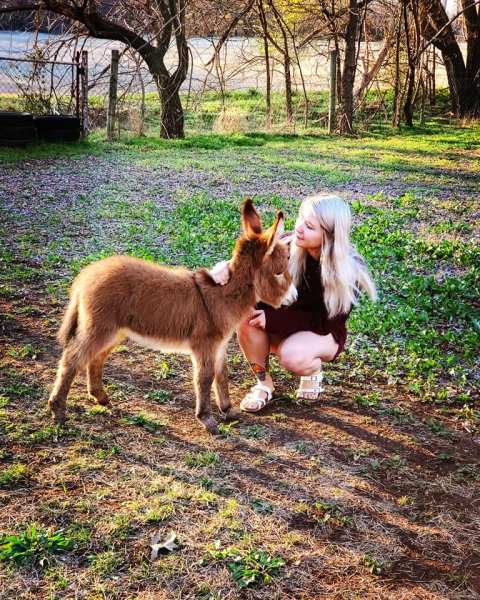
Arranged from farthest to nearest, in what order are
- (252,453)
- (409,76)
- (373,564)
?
(409,76) < (252,453) < (373,564)

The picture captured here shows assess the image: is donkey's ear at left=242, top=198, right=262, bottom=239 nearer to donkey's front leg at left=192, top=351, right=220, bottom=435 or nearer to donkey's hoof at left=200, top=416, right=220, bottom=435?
donkey's front leg at left=192, top=351, right=220, bottom=435

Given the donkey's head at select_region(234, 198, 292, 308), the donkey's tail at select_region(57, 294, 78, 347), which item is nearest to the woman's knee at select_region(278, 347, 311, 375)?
the donkey's head at select_region(234, 198, 292, 308)

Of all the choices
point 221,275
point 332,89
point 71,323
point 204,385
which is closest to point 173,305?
point 221,275

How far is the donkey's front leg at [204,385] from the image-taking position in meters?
3.96

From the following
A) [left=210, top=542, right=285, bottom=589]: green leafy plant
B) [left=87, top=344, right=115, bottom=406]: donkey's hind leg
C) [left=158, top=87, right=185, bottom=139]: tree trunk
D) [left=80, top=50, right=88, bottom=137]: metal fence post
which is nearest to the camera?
[left=210, top=542, right=285, bottom=589]: green leafy plant

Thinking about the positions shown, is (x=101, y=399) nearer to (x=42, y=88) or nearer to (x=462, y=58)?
(x=42, y=88)

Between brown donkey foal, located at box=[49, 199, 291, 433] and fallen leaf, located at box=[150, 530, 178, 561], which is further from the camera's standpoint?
brown donkey foal, located at box=[49, 199, 291, 433]

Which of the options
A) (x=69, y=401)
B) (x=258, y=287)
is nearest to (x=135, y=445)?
(x=69, y=401)

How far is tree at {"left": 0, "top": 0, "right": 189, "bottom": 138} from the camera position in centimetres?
1445

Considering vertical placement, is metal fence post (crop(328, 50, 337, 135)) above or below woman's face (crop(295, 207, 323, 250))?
above

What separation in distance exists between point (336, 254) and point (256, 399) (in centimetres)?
101

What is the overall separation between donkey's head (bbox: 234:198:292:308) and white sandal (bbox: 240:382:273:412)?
0.72m

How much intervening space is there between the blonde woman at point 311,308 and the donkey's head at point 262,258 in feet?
1.14

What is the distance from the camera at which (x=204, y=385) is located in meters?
3.97
